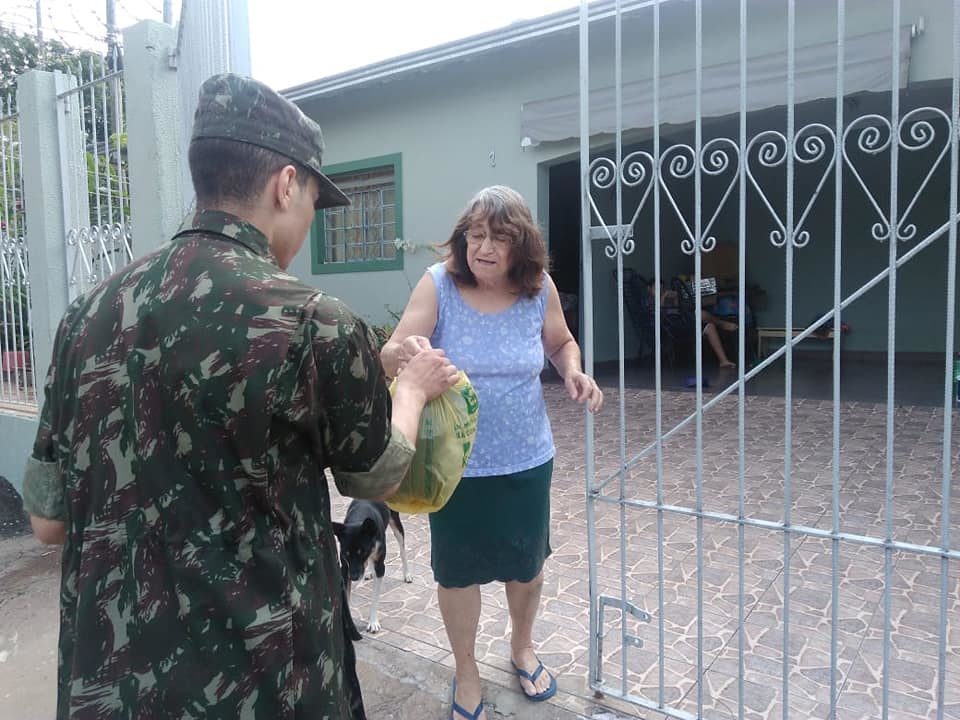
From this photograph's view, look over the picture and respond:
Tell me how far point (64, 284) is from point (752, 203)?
9613 millimetres

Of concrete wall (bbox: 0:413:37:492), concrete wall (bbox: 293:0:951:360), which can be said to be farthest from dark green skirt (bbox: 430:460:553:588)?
concrete wall (bbox: 293:0:951:360)

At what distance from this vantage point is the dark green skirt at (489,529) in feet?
7.80

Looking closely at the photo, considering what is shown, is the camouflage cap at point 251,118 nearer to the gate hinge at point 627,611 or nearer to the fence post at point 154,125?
the gate hinge at point 627,611

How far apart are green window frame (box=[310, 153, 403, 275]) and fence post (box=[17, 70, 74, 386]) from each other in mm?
4831

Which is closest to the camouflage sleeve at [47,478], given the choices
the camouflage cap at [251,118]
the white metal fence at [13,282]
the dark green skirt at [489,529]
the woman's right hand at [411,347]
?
the camouflage cap at [251,118]

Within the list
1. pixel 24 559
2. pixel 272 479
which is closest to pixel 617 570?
pixel 272 479

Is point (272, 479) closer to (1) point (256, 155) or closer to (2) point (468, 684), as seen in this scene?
(1) point (256, 155)

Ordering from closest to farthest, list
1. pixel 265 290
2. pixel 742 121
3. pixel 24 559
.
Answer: pixel 265 290 → pixel 742 121 → pixel 24 559

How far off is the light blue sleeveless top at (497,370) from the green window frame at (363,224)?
7365mm

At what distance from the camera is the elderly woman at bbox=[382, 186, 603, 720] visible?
2.36m

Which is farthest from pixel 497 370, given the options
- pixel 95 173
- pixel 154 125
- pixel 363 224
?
pixel 363 224

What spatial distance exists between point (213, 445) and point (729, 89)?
21.9ft

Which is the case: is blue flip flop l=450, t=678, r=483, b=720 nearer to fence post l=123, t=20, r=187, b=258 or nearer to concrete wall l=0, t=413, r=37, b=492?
fence post l=123, t=20, r=187, b=258

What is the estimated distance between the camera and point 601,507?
16.3 feet
